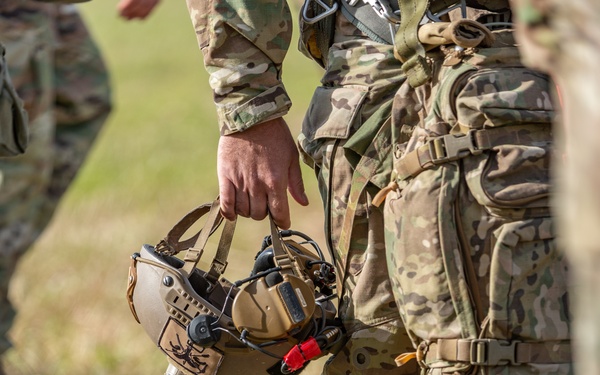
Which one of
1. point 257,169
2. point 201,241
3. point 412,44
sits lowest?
point 201,241

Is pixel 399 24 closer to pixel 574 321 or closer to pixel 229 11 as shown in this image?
pixel 229 11

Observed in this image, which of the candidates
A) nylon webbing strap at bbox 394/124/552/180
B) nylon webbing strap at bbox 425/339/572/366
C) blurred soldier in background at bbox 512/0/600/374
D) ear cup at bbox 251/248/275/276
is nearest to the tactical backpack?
ear cup at bbox 251/248/275/276

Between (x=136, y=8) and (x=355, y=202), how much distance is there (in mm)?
2234

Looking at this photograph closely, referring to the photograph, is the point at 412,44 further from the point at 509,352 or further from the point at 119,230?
Result: the point at 119,230

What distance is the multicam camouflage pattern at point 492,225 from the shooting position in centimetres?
228

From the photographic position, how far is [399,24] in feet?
8.26

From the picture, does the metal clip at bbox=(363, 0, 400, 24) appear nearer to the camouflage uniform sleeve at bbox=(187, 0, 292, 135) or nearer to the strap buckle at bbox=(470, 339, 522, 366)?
the camouflage uniform sleeve at bbox=(187, 0, 292, 135)

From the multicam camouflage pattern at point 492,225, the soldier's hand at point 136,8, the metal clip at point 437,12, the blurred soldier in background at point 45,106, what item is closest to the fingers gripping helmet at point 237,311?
the multicam camouflage pattern at point 492,225

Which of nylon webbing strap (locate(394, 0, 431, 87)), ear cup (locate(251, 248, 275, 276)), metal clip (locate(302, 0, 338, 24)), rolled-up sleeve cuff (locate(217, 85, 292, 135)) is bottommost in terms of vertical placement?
ear cup (locate(251, 248, 275, 276))

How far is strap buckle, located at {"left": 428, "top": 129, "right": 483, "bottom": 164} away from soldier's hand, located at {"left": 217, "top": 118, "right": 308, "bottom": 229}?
0.53 metres

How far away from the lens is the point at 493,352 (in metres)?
2.32

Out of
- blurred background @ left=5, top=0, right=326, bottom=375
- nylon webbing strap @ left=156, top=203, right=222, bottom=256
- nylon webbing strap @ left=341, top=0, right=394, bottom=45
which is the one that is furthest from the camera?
blurred background @ left=5, top=0, right=326, bottom=375

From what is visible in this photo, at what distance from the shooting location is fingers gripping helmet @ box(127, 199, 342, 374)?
8.82ft

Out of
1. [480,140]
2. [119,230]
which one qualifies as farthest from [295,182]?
[119,230]
